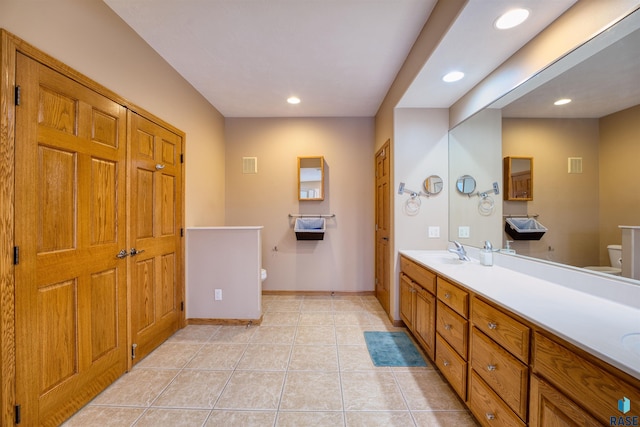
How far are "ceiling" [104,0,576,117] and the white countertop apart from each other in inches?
61.4

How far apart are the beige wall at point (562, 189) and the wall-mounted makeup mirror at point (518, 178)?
0.12 ft

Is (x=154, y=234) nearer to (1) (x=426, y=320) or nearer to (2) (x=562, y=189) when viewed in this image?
(1) (x=426, y=320)

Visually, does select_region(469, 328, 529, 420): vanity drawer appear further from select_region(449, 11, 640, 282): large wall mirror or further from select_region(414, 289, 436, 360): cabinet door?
select_region(449, 11, 640, 282): large wall mirror

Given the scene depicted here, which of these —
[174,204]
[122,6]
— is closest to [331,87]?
[122,6]

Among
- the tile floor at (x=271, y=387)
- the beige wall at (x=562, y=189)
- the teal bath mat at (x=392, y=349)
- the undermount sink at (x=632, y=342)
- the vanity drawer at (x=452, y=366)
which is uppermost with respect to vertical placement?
the beige wall at (x=562, y=189)

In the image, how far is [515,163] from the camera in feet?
6.15

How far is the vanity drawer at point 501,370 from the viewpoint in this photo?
1083 millimetres

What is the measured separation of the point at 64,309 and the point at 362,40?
111 inches

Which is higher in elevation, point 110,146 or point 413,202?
point 110,146

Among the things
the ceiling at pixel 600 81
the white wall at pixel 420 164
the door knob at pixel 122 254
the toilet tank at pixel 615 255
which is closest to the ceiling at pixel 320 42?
the white wall at pixel 420 164

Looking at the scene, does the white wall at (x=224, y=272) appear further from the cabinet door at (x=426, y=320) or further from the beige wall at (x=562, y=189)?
the beige wall at (x=562, y=189)

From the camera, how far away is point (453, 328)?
1673 mm

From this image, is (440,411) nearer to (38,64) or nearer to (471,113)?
(471,113)

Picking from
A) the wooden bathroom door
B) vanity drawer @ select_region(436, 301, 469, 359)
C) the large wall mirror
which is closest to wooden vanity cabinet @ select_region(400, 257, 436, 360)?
vanity drawer @ select_region(436, 301, 469, 359)
